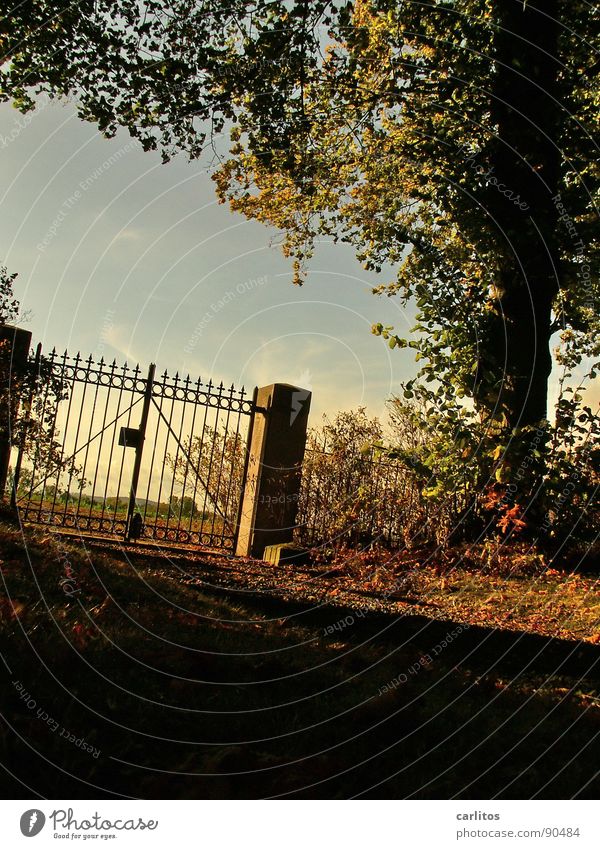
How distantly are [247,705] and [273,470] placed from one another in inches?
356

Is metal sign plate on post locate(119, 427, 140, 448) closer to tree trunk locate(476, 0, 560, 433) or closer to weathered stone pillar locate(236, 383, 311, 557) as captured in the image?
weathered stone pillar locate(236, 383, 311, 557)

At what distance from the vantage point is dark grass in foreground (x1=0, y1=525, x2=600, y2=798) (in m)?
3.72

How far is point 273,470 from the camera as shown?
44.8ft

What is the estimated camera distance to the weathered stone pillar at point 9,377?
1043cm

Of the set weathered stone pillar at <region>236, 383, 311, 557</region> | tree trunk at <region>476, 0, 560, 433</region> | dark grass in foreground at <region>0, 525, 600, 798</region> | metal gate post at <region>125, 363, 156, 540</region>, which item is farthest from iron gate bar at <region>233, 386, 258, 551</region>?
dark grass in foreground at <region>0, 525, 600, 798</region>

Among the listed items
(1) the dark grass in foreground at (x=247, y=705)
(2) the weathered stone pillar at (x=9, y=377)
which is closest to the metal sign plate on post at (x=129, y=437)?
(2) the weathered stone pillar at (x=9, y=377)

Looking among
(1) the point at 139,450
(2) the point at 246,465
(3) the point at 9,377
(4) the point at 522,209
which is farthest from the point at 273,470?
(4) the point at 522,209

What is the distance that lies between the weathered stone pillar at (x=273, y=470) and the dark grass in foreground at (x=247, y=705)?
629 centimetres

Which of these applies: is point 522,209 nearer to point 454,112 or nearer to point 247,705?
point 454,112

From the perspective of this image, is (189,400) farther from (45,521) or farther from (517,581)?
(517,581)

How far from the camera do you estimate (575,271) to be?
38.1 feet

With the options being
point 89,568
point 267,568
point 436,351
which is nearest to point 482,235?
point 436,351

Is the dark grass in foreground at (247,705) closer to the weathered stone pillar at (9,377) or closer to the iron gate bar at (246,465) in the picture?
the weathered stone pillar at (9,377)

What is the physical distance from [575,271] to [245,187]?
27.0ft
